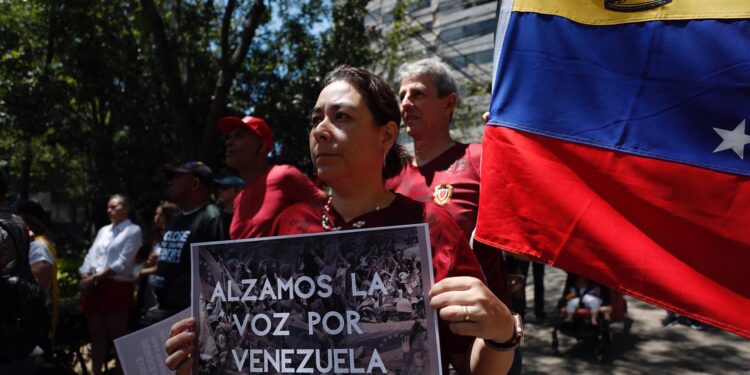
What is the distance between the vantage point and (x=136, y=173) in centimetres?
1468

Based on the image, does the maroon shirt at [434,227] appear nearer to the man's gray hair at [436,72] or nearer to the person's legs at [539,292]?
the man's gray hair at [436,72]

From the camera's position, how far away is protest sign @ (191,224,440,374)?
4.55ft

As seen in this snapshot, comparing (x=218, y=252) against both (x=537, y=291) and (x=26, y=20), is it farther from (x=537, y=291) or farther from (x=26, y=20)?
(x=26, y=20)

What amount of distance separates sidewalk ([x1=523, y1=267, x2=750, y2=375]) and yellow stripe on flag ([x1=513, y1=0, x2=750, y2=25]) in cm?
529

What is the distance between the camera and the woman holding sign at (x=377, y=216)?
1.37m

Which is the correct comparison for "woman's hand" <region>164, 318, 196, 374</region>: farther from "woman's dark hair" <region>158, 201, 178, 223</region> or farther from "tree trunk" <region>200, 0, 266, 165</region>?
"tree trunk" <region>200, 0, 266, 165</region>

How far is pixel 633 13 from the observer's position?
2295mm

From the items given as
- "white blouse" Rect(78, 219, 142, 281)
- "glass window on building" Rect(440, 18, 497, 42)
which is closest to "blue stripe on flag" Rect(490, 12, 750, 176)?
"white blouse" Rect(78, 219, 142, 281)

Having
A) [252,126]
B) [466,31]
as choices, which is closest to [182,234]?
[252,126]

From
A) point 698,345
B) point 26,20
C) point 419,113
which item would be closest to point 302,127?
point 26,20

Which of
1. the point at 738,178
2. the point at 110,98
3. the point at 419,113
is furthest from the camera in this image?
the point at 110,98

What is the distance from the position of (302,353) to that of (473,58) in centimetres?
2719

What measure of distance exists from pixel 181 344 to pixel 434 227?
2.32ft

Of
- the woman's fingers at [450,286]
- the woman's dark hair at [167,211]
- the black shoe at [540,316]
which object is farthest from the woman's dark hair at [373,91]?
the black shoe at [540,316]
